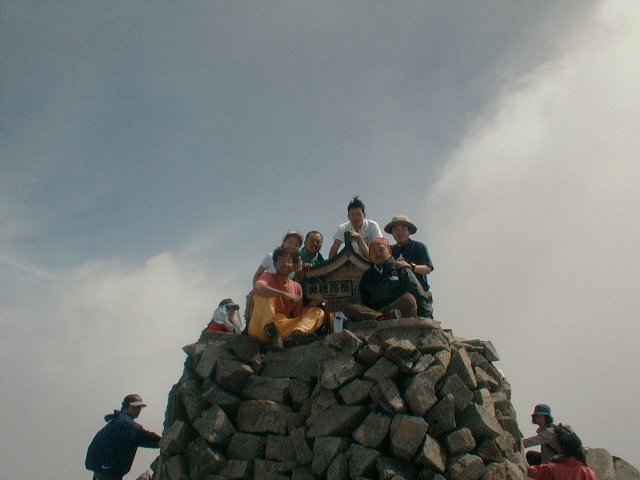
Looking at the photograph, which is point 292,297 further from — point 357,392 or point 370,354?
point 357,392

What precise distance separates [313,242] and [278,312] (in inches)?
74.3

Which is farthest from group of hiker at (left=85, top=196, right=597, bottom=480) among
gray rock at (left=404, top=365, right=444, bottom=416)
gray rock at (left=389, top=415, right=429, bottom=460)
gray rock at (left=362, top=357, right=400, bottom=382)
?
gray rock at (left=389, top=415, right=429, bottom=460)

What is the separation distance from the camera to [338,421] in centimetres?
764

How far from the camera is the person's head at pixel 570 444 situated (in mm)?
7055

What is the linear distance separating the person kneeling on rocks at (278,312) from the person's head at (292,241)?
456 mm

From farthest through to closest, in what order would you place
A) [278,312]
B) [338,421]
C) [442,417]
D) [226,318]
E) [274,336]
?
[226,318] < [278,312] < [274,336] < [338,421] < [442,417]

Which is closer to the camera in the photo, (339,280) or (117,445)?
(117,445)

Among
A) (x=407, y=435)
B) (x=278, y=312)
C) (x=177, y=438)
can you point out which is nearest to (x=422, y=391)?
(x=407, y=435)

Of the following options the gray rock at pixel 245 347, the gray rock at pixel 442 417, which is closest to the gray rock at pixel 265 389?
the gray rock at pixel 245 347

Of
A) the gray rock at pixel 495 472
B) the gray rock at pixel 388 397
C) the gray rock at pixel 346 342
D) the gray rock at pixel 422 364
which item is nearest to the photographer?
the gray rock at pixel 495 472

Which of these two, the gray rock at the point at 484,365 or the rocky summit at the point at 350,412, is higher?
the gray rock at the point at 484,365

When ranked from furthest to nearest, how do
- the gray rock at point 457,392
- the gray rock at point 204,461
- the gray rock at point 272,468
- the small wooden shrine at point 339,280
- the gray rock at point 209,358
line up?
the small wooden shrine at point 339,280 → the gray rock at point 209,358 → the gray rock at point 204,461 → the gray rock at point 272,468 → the gray rock at point 457,392

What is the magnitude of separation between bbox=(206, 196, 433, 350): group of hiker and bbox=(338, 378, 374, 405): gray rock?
1.13 m

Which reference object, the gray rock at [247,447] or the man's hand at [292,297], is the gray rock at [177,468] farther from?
the man's hand at [292,297]
